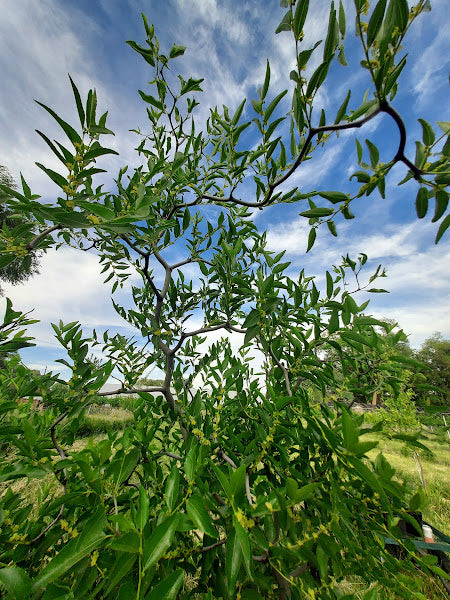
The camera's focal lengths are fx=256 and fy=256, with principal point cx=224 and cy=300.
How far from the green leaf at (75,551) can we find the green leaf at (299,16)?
95 centimetres

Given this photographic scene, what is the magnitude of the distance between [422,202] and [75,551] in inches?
38.1

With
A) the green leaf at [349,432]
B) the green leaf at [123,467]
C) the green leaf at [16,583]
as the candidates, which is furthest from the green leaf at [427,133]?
the green leaf at [16,583]

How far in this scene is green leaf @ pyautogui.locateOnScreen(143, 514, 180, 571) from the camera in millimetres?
388

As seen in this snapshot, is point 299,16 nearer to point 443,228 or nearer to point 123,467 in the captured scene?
point 443,228

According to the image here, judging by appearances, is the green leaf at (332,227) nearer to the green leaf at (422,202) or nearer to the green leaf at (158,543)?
the green leaf at (422,202)

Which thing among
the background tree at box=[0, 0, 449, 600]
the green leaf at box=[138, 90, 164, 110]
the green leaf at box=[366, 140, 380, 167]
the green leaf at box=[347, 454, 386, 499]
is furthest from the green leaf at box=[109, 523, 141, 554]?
the green leaf at box=[138, 90, 164, 110]

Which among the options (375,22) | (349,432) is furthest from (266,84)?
(349,432)

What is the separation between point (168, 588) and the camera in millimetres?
374

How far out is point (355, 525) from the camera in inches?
30.1

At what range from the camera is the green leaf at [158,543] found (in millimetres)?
388

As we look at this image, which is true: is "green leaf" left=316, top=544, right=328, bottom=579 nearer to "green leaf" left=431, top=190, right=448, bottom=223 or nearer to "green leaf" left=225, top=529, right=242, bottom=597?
"green leaf" left=225, top=529, right=242, bottom=597

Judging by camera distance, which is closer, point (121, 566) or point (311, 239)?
point (121, 566)

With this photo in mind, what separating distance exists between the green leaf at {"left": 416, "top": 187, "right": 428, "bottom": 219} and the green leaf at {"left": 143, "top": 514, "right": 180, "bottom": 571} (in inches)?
32.1

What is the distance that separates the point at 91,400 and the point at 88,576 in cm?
41
